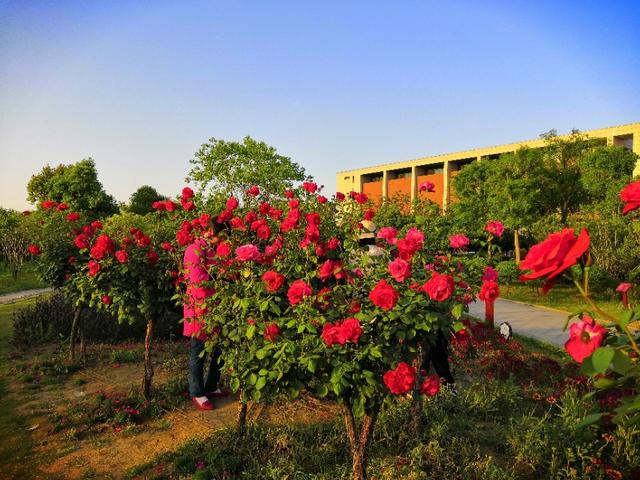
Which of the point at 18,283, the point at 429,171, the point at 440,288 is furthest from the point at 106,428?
the point at 429,171

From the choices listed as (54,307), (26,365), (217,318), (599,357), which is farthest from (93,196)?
(599,357)

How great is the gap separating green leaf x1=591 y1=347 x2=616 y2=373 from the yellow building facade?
3395 cm

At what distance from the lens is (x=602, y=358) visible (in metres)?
1.33

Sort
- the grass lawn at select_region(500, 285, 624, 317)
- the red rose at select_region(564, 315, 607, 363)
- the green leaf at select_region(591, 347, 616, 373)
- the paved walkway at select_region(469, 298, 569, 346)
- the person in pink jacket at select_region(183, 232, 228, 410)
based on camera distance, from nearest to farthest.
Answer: the green leaf at select_region(591, 347, 616, 373)
the red rose at select_region(564, 315, 607, 363)
the person in pink jacket at select_region(183, 232, 228, 410)
the paved walkway at select_region(469, 298, 569, 346)
the grass lawn at select_region(500, 285, 624, 317)

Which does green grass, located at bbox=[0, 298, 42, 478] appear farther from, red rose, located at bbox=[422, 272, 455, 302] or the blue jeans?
red rose, located at bbox=[422, 272, 455, 302]

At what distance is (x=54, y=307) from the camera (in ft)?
29.4

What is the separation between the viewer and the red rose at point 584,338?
1411 mm

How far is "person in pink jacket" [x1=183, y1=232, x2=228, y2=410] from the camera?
4.03 metres

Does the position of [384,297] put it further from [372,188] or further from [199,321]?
[372,188]

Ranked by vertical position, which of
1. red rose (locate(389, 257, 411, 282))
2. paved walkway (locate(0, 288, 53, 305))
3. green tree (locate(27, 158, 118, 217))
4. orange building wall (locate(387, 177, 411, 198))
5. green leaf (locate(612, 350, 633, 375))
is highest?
orange building wall (locate(387, 177, 411, 198))

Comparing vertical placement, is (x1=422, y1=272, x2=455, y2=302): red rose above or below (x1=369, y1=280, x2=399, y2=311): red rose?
above

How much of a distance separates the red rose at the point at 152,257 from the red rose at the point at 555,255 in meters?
4.99

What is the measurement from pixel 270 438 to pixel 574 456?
2.58m

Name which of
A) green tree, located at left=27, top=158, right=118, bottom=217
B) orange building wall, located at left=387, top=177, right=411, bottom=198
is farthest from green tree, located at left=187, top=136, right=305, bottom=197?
orange building wall, located at left=387, top=177, right=411, bottom=198
